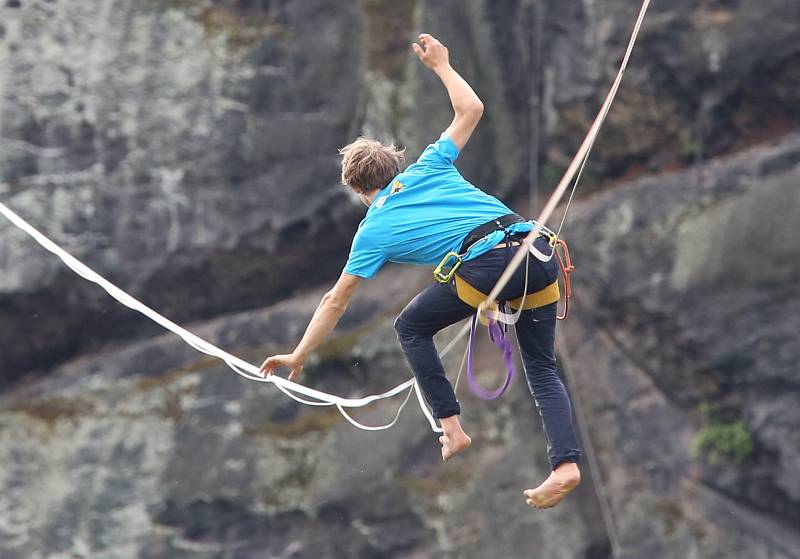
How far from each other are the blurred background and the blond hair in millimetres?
5691

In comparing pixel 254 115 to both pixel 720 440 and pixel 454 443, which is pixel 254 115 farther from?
pixel 454 443

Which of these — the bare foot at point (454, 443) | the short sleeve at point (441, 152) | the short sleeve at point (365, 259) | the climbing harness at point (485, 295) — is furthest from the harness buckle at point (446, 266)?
the bare foot at point (454, 443)

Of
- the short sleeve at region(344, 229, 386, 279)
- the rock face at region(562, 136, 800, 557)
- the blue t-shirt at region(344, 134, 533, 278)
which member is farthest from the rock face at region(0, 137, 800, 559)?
the short sleeve at region(344, 229, 386, 279)

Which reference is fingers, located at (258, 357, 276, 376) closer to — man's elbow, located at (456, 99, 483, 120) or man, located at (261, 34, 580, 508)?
man, located at (261, 34, 580, 508)

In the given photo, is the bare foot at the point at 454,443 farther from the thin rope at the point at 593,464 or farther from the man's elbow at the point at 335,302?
the thin rope at the point at 593,464

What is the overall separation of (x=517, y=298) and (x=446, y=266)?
0.35 meters

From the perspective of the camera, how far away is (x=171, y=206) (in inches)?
467

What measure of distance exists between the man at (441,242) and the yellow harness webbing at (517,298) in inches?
1.2

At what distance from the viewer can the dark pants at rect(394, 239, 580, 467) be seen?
6086 millimetres

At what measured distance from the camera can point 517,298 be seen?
20.3ft

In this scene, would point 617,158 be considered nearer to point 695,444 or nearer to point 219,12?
point 695,444

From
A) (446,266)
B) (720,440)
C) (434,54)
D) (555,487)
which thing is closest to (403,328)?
(446,266)

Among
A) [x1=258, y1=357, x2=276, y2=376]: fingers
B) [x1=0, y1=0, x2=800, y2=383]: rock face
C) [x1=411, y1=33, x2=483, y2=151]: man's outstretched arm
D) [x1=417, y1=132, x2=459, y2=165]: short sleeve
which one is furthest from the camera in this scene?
[x1=0, y1=0, x2=800, y2=383]: rock face

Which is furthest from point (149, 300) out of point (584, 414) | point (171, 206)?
point (584, 414)
